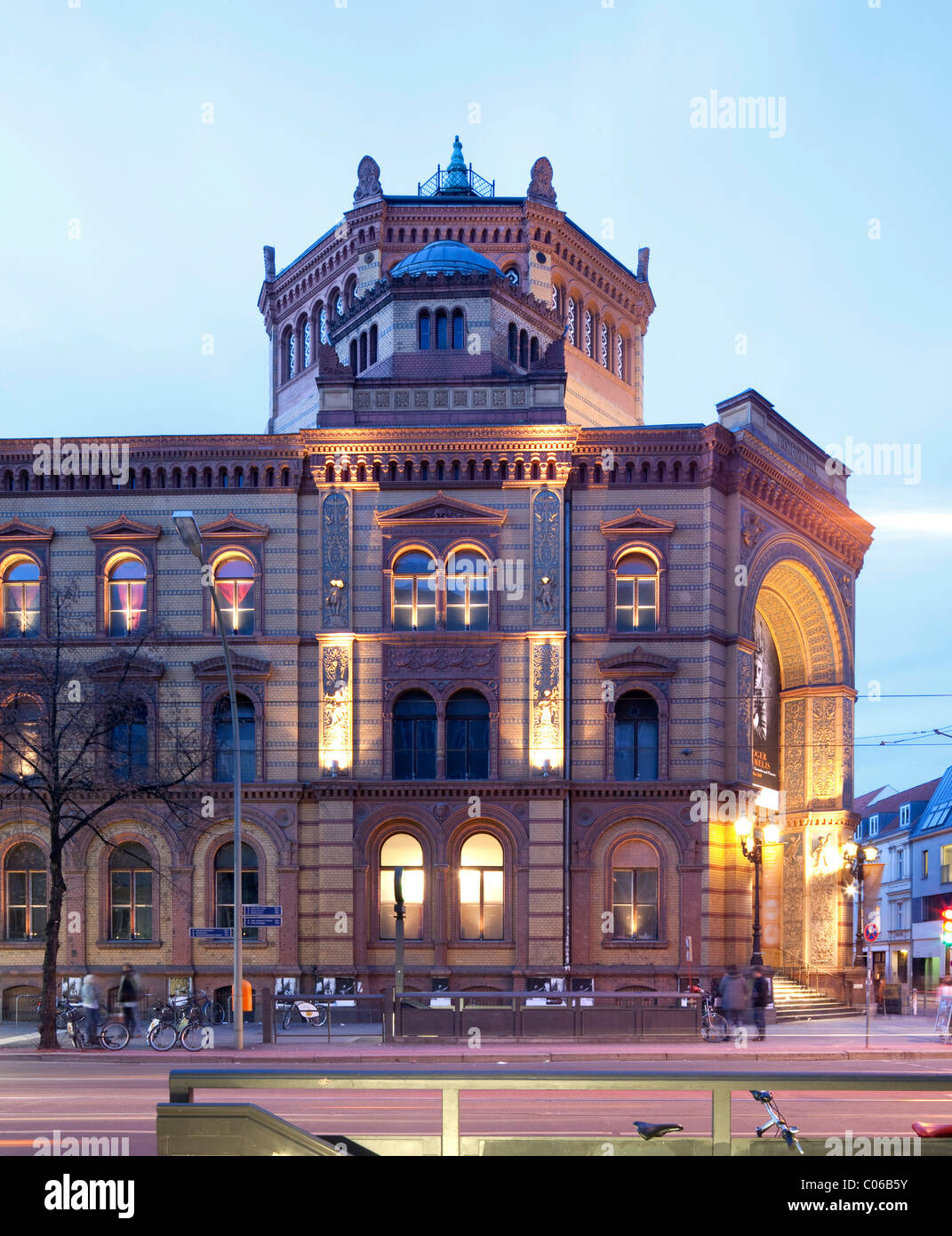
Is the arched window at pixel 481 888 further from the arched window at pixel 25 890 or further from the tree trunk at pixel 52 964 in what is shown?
the arched window at pixel 25 890

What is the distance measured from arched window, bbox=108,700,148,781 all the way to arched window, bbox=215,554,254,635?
131 inches

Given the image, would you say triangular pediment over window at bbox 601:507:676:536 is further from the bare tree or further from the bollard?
the bollard

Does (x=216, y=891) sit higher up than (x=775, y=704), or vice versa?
(x=775, y=704)

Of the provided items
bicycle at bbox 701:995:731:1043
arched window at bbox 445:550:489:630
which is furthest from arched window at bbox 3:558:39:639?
bicycle at bbox 701:995:731:1043

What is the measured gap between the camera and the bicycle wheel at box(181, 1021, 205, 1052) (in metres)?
28.8

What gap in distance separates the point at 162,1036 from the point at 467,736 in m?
11.9

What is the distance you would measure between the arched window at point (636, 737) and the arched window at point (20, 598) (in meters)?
16.3

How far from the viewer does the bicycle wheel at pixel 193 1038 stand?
→ 94.4 ft

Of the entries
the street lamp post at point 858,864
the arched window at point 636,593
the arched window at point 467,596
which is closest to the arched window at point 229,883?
the arched window at point 467,596

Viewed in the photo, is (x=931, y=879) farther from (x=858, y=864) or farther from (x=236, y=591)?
(x=236, y=591)

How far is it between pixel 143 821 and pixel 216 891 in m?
2.76
